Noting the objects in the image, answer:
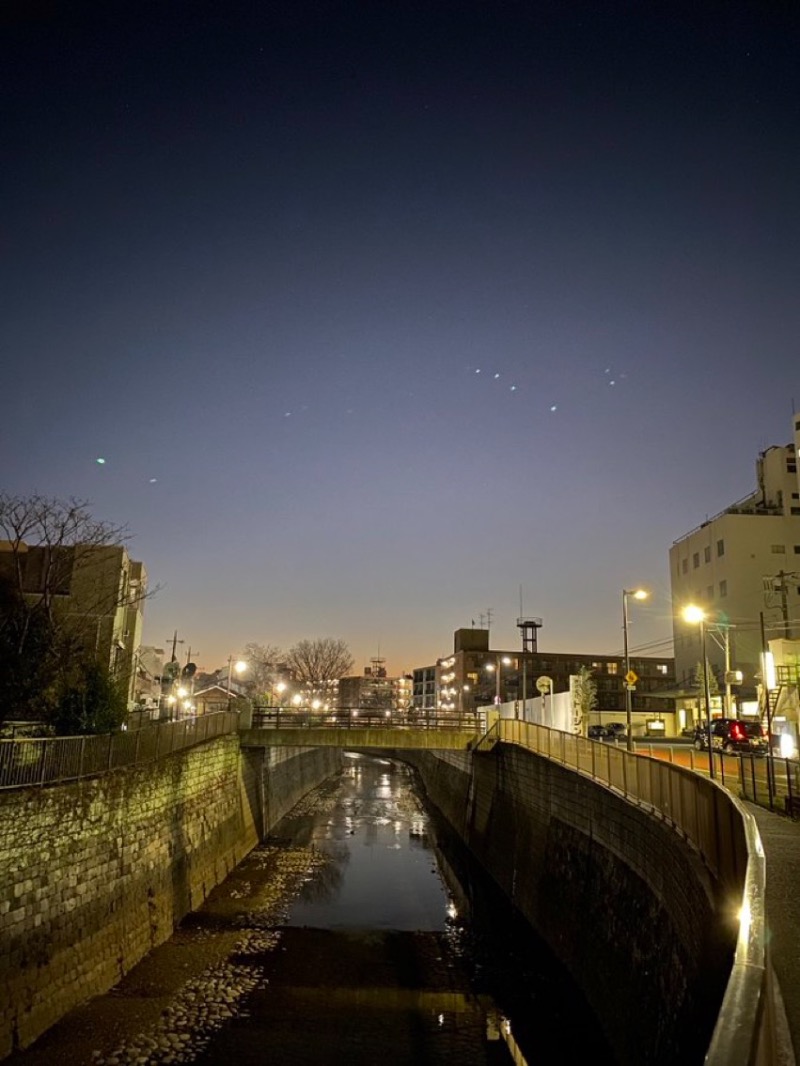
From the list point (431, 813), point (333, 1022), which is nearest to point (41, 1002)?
point (333, 1022)

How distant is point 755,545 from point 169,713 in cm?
6556

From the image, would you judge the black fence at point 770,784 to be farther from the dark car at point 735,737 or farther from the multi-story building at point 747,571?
the multi-story building at point 747,571

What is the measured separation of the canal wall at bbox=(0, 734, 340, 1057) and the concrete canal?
719 millimetres

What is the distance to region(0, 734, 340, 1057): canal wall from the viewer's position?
17.0 m

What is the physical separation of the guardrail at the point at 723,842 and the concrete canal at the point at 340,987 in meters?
6.31

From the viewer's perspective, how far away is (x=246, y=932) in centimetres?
2541

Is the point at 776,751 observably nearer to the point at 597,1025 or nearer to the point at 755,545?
the point at 597,1025

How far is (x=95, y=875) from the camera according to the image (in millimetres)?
20750

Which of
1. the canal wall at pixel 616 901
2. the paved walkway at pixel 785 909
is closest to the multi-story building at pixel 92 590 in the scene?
the canal wall at pixel 616 901

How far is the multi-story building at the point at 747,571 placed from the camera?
75.8 m

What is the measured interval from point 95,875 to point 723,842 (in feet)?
57.2

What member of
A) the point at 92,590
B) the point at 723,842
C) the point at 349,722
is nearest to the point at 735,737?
the point at 349,722

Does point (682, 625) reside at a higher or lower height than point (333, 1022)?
higher

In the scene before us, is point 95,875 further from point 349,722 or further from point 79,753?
point 349,722
